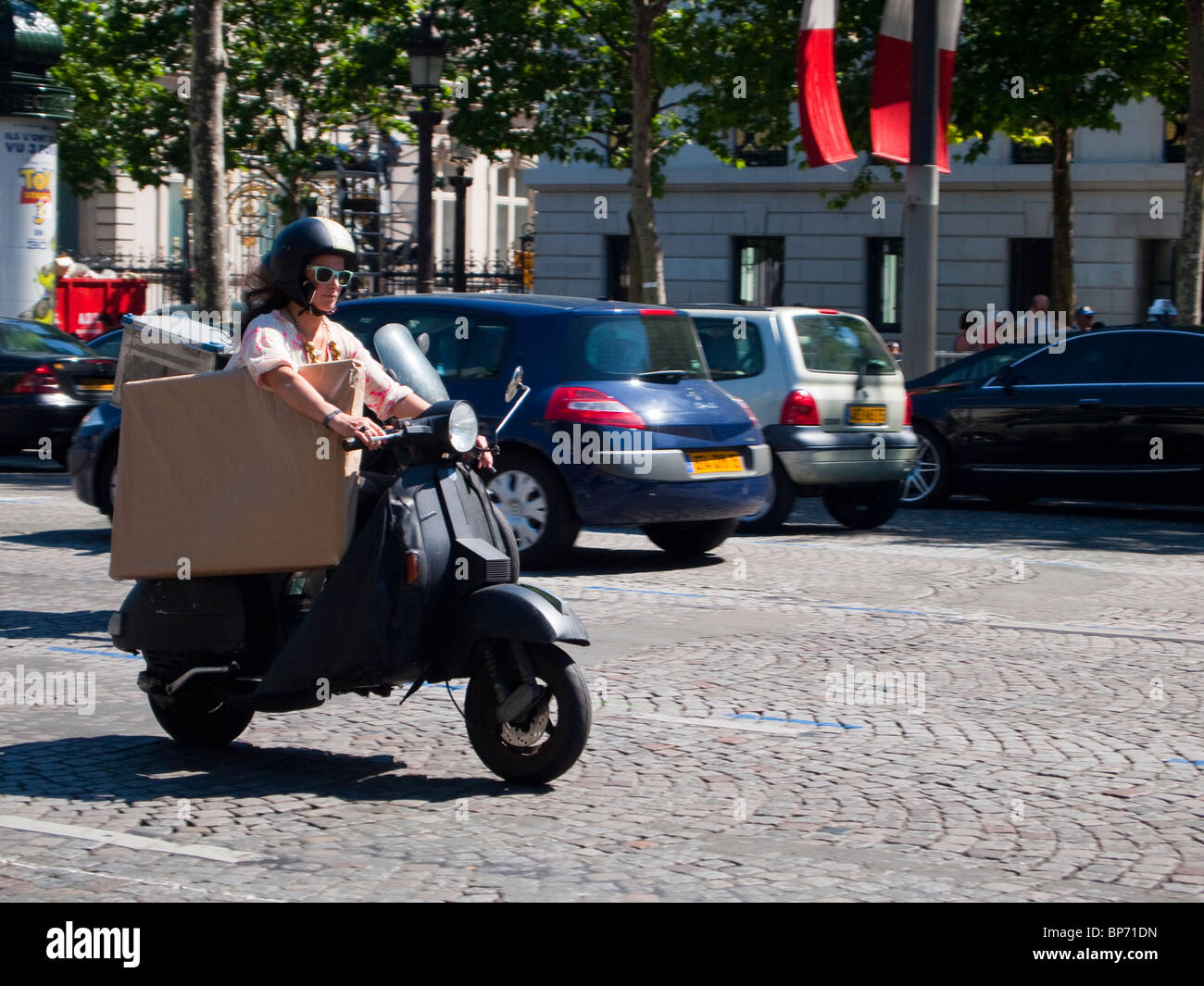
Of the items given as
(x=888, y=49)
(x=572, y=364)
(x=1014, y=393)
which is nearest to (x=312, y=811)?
(x=572, y=364)

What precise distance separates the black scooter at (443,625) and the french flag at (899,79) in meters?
13.9

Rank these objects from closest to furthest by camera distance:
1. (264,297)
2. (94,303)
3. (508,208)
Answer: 1. (264,297)
2. (94,303)
3. (508,208)

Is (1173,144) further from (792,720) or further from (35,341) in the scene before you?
(792,720)

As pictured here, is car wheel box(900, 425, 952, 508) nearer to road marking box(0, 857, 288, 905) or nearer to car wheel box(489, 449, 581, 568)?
car wheel box(489, 449, 581, 568)

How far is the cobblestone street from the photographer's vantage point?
457 centimetres

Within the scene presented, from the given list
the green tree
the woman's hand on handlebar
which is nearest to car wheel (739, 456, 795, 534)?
the woman's hand on handlebar

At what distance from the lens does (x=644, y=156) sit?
2812 cm

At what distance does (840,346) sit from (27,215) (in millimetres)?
14368

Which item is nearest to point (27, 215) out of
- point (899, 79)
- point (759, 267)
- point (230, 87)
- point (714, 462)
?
point (899, 79)

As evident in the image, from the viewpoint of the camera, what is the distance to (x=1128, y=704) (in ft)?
22.5

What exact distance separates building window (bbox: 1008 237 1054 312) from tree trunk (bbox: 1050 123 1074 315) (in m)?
4.07

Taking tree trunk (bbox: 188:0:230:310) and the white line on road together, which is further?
tree trunk (bbox: 188:0:230:310)

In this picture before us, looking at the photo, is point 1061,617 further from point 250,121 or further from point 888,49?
point 250,121

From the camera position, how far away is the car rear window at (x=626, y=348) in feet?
35.1
